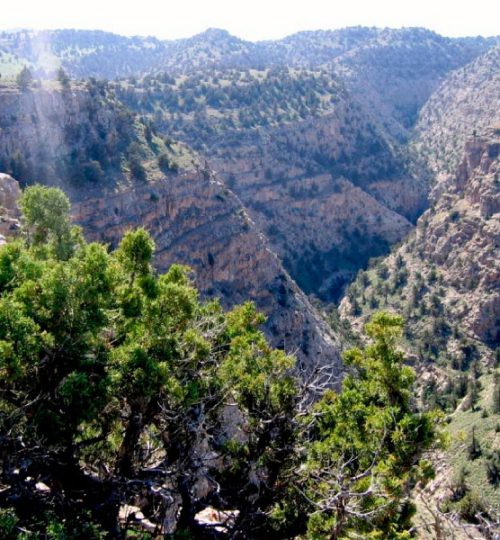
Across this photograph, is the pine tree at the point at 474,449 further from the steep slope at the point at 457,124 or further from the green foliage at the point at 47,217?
the steep slope at the point at 457,124

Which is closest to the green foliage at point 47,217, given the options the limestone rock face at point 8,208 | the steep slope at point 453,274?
the limestone rock face at point 8,208

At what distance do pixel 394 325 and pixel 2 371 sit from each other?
12488 mm

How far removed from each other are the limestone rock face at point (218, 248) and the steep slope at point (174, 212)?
13cm

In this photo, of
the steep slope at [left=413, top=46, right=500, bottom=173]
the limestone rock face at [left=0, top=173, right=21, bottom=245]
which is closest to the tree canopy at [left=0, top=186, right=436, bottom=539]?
the limestone rock face at [left=0, top=173, right=21, bottom=245]

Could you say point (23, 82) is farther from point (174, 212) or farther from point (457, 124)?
point (457, 124)

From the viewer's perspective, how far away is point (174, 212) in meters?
71.9

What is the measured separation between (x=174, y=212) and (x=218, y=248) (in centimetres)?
748

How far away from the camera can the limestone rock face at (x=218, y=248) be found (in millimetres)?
67062

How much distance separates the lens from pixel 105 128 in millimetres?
71250

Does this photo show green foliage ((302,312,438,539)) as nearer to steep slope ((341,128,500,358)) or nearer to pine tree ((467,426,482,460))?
pine tree ((467,426,482,460))

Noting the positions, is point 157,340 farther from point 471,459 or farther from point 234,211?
point 234,211

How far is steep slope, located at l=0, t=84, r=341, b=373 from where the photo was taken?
63441mm

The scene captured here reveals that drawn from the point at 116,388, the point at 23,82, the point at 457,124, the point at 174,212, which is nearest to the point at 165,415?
the point at 116,388

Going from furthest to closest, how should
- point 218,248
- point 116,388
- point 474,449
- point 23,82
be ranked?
1. point 218,248
2. point 23,82
3. point 474,449
4. point 116,388
